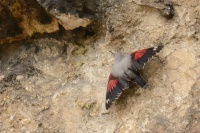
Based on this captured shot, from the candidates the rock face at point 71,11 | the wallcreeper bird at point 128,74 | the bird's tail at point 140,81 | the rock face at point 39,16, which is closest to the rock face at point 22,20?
the rock face at point 39,16

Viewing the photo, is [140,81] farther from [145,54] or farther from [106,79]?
[106,79]

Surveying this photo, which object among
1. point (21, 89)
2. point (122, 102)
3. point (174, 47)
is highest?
point (174, 47)

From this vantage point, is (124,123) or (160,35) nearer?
(124,123)

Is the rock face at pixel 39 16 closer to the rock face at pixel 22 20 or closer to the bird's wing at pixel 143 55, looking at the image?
the rock face at pixel 22 20

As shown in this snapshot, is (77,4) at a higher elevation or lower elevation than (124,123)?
higher

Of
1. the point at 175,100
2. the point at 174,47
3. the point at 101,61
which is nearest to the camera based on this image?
the point at 175,100

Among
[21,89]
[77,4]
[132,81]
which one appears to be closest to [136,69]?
[132,81]

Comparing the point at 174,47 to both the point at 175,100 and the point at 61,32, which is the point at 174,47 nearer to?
the point at 175,100
